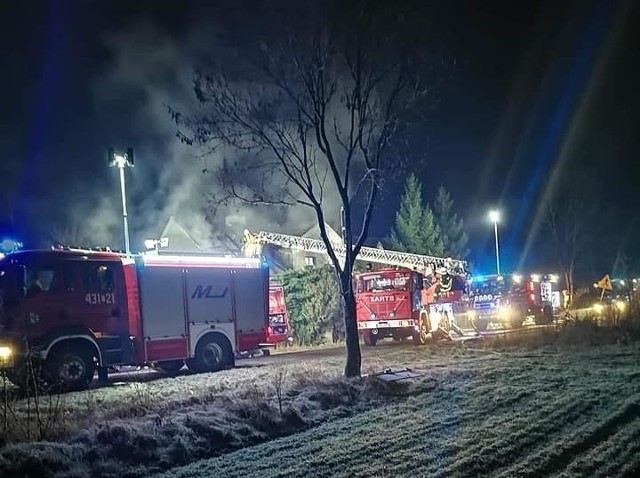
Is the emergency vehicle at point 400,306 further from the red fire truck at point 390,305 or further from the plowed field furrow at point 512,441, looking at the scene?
the plowed field furrow at point 512,441

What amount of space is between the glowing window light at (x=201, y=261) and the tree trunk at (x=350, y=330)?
15.7ft

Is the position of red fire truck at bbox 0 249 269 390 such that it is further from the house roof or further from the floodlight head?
the house roof

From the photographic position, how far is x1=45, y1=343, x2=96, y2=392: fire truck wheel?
1283 cm

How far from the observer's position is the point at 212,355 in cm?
1612

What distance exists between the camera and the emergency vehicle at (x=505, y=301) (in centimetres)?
2572

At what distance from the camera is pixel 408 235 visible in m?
40.8

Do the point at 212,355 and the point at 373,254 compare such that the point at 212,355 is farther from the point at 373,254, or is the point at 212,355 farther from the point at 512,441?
the point at 373,254

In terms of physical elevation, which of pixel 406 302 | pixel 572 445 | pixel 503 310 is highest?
pixel 406 302

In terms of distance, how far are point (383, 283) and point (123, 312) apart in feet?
33.6

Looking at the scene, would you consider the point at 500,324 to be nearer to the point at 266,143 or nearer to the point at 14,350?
the point at 266,143

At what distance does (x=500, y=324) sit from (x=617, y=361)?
42.7 feet

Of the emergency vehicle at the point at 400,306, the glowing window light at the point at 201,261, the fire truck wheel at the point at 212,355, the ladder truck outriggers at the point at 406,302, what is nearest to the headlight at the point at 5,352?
the glowing window light at the point at 201,261

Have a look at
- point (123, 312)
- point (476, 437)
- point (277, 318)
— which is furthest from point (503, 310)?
point (476, 437)

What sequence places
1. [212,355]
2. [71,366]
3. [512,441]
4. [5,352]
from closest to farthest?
[512,441] < [5,352] < [71,366] < [212,355]
